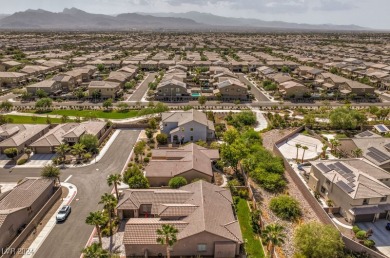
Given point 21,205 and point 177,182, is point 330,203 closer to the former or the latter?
point 177,182

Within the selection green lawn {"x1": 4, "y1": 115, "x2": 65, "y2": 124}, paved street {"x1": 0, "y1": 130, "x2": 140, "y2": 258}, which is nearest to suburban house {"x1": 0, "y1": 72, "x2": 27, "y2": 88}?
green lawn {"x1": 4, "y1": 115, "x2": 65, "y2": 124}

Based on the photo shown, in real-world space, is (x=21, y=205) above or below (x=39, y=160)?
above

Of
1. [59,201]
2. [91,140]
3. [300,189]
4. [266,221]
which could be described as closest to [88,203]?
[59,201]

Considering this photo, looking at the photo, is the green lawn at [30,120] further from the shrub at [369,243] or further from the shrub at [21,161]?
the shrub at [369,243]

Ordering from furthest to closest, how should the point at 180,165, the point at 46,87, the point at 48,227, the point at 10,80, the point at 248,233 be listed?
1. the point at 10,80
2. the point at 46,87
3. the point at 180,165
4. the point at 48,227
5. the point at 248,233

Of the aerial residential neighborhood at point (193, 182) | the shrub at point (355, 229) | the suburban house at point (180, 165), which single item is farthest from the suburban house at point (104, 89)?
the shrub at point (355, 229)

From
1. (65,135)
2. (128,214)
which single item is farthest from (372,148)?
(65,135)

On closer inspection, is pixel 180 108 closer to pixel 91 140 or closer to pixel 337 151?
pixel 91 140
